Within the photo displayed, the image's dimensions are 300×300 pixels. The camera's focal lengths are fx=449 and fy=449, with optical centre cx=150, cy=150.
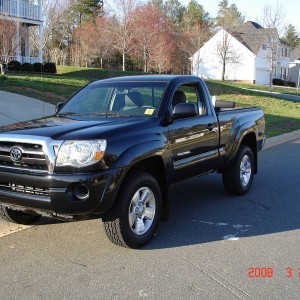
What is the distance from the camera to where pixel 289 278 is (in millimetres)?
4105

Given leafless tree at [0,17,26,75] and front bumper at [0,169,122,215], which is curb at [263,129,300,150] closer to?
front bumper at [0,169,122,215]

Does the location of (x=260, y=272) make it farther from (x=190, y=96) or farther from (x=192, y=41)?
(x=192, y=41)

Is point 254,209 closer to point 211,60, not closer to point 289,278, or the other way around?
point 289,278

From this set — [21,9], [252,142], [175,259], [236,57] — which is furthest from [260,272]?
[236,57]

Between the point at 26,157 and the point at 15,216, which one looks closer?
the point at 26,157

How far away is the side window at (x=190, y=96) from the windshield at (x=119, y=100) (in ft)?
0.89

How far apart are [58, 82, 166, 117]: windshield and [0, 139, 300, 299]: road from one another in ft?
4.65

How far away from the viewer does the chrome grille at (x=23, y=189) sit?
425 cm

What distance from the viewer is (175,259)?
4.50 metres

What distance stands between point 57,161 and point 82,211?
0.52m

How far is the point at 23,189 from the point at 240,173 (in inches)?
146

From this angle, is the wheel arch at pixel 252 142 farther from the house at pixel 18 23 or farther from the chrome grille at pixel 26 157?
the house at pixel 18 23

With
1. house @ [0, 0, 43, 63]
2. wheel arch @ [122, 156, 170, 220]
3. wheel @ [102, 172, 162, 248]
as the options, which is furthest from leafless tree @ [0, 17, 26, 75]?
wheel @ [102, 172, 162, 248]

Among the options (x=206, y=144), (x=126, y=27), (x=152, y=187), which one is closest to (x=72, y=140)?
(x=152, y=187)
